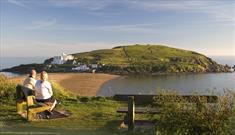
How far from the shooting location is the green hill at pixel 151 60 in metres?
125

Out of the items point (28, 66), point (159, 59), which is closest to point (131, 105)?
point (28, 66)

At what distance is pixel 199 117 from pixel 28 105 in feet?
19.4

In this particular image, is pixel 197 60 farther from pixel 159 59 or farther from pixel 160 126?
pixel 160 126

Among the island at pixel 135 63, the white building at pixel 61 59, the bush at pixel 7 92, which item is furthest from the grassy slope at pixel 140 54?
the bush at pixel 7 92

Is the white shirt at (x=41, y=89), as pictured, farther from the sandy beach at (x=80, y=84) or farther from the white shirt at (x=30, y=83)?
the sandy beach at (x=80, y=84)

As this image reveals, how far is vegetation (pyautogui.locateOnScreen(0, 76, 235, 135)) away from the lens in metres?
9.88

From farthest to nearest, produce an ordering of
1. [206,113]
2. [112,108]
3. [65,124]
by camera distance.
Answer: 1. [112,108]
2. [65,124]
3. [206,113]

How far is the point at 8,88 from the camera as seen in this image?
18062 millimetres

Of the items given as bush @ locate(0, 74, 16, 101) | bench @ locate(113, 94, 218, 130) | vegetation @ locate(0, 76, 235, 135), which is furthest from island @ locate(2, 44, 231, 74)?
bench @ locate(113, 94, 218, 130)

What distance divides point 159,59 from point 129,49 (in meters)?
27.2

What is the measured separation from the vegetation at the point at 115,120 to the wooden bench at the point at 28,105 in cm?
27

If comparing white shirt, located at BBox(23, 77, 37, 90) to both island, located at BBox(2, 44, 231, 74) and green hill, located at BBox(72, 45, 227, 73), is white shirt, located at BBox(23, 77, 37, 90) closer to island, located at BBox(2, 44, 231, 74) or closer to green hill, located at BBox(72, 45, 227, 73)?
island, located at BBox(2, 44, 231, 74)

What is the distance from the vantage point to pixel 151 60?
146m

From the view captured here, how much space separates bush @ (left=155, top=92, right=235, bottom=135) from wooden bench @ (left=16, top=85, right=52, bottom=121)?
15.7ft
